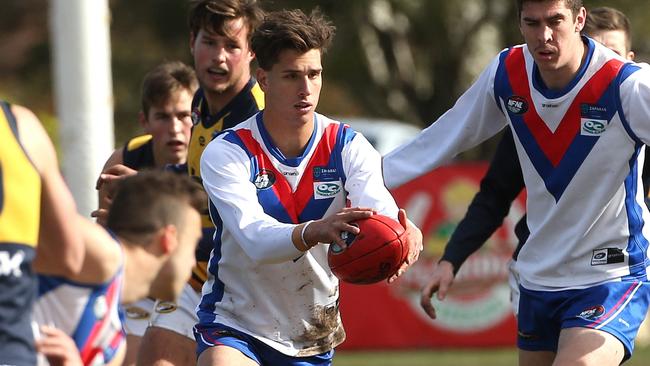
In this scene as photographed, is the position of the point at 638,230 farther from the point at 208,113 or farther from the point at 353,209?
the point at 208,113

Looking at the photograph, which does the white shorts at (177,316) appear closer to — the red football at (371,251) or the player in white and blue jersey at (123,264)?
the red football at (371,251)

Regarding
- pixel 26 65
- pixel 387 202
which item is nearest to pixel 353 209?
pixel 387 202

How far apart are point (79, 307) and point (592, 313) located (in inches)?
99.0

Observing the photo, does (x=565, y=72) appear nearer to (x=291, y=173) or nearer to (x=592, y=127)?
(x=592, y=127)

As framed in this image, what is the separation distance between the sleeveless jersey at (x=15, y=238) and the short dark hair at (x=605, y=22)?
376 centimetres

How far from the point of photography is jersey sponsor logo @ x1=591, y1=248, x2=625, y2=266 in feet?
20.9

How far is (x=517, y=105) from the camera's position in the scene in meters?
6.53

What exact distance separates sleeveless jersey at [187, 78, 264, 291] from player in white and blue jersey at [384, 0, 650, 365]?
1242 mm

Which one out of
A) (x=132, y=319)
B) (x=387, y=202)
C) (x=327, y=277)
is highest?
(x=387, y=202)

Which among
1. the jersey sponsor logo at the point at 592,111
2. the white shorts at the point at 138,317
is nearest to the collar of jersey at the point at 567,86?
the jersey sponsor logo at the point at 592,111

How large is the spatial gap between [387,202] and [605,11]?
2.12 m

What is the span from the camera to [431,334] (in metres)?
13.8

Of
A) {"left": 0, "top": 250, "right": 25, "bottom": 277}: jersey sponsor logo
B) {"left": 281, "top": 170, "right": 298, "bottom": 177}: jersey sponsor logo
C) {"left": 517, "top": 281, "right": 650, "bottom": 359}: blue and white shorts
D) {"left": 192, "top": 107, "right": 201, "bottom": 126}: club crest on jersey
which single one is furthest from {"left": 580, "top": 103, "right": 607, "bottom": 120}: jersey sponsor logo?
{"left": 0, "top": 250, "right": 25, "bottom": 277}: jersey sponsor logo

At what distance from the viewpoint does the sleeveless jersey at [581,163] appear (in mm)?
6242
